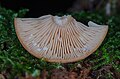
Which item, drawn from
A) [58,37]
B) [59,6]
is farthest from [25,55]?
[59,6]

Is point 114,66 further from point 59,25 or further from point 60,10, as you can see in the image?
point 60,10

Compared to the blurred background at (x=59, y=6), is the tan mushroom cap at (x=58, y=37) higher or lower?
lower

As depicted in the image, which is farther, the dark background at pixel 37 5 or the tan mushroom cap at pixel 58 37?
the dark background at pixel 37 5

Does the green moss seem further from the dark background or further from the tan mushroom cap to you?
the dark background

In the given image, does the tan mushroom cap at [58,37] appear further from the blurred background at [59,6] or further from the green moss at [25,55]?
the blurred background at [59,6]

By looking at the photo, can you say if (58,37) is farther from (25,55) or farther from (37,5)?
(37,5)

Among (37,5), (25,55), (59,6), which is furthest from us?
(59,6)

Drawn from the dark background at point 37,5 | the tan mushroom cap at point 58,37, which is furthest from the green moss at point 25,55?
the dark background at point 37,5
